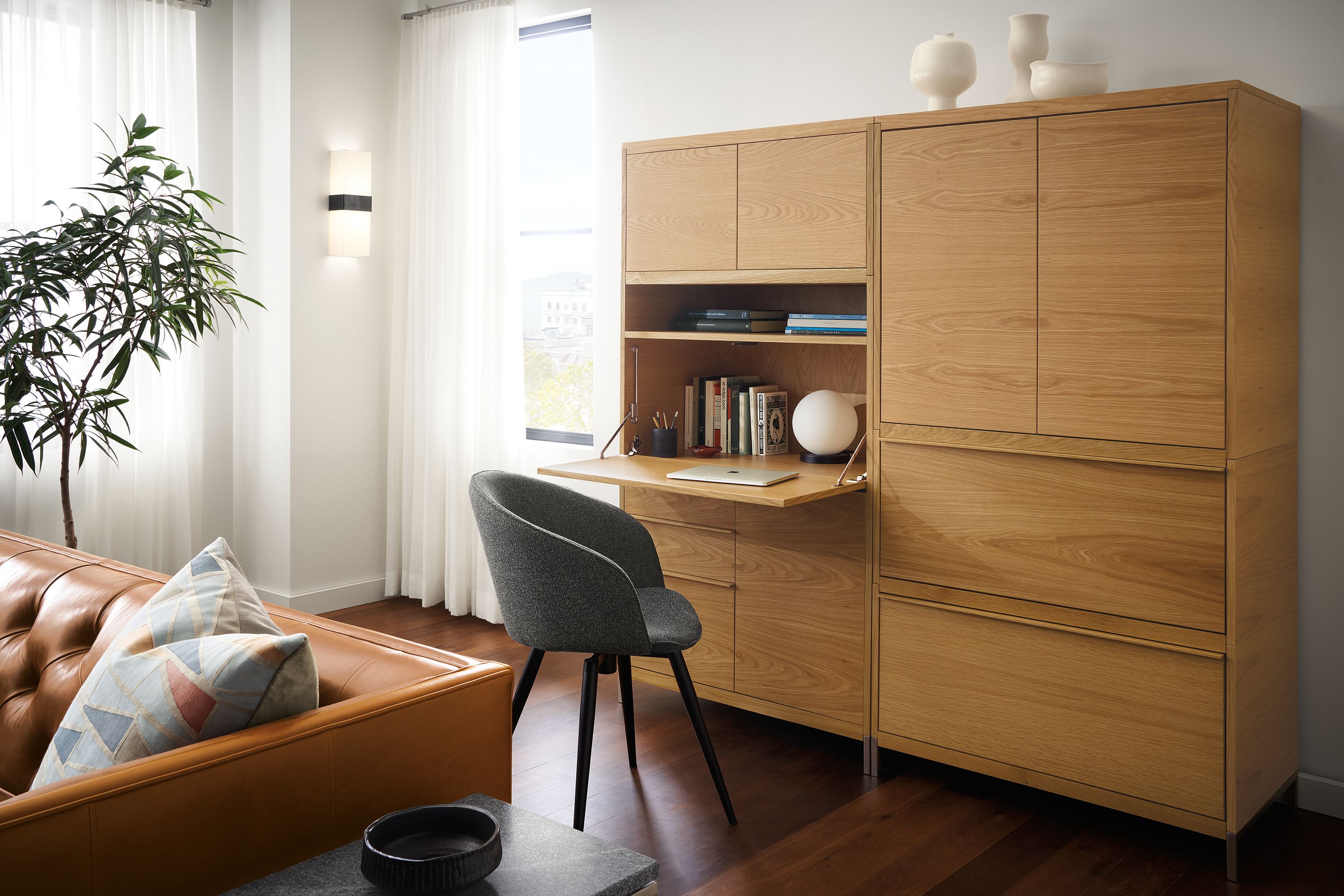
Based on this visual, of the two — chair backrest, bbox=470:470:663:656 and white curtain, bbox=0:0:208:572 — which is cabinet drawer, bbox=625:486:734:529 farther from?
white curtain, bbox=0:0:208:572

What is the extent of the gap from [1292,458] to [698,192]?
5.77 ft

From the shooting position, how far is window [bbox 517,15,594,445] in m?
4.25

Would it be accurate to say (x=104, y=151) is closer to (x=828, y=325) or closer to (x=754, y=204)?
(x=754, y=204)

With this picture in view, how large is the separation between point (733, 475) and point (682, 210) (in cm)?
86

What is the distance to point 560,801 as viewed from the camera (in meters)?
2.76

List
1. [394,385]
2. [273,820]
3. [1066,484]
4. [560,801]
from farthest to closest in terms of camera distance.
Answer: [394,385] → [560,801] → [1066,484] → [273,820]

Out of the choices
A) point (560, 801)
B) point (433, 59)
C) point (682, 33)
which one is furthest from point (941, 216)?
point (433, 59)

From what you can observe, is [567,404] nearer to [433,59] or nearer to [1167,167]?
[433,59]

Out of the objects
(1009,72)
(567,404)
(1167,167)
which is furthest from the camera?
(567,404)

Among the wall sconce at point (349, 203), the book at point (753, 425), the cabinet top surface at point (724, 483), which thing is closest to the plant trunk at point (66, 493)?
the wall sconce at point (349, 203)

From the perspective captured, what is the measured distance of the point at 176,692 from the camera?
1.39 m

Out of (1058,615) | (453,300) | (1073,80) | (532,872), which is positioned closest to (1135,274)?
(1073,80)

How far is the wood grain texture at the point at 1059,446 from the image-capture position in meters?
2.38

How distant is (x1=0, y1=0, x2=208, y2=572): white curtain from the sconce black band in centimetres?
56
